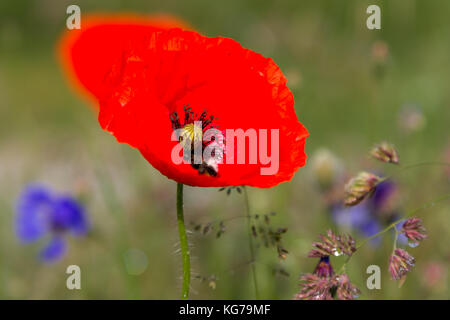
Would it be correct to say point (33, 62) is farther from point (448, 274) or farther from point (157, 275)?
point (448, 274)

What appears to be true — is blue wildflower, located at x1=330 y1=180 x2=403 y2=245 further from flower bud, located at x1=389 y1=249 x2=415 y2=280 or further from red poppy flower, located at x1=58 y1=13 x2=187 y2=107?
flower bud, located at x1=389 y1=249 x2=415 y2=280

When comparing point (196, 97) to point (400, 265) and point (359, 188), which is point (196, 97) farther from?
point (400, 265)

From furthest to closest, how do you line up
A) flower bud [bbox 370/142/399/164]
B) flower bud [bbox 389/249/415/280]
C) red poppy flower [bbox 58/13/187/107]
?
red poppy flower [bbox 58/13/187/107], flower bud [bbox 370/142/399/164], flower bud [bbox 389/249/415/280]

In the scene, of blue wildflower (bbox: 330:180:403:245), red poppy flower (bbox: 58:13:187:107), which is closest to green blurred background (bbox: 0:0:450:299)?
blue wildflower (bbox: 330:180:403:245)

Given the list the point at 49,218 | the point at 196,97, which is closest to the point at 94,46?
the point at 49,218

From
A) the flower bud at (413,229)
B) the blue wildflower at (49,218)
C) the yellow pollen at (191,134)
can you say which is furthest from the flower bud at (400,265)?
the blue wildflower at (49,218)

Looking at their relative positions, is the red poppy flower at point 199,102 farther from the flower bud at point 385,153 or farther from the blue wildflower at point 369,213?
the blue wildflower at point 369,213

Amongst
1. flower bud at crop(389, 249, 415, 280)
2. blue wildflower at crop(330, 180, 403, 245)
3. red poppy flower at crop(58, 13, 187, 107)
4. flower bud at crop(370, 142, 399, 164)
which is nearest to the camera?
flower bud at crop(389, 249, 415, 280)
